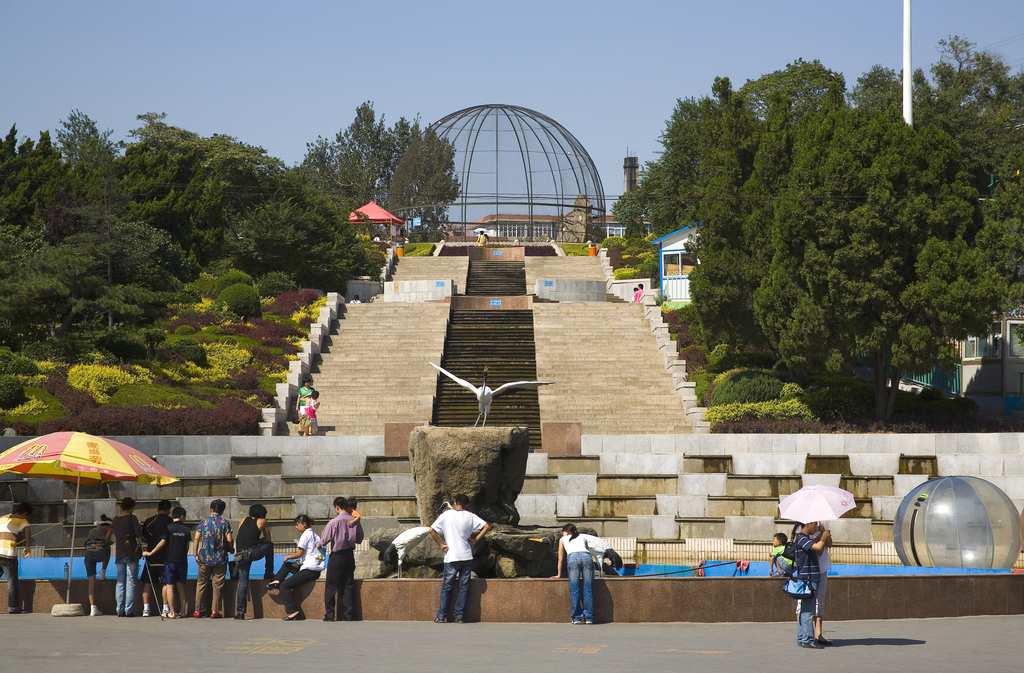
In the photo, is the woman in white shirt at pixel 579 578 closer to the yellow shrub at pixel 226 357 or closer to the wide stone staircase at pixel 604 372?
the wide stone staircase at pixel 604 372

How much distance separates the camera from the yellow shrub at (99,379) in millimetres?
25266

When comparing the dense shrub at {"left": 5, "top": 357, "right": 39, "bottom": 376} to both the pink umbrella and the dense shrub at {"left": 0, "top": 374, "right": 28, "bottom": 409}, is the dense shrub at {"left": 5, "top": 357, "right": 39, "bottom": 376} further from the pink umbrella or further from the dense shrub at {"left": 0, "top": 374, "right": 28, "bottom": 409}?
the pink umbrella

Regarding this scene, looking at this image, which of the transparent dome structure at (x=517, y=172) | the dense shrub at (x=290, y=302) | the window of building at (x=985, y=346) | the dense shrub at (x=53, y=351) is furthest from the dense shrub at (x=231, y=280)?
the window of building at (x=985, y=346)

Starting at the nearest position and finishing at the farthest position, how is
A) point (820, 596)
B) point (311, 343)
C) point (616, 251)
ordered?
point (820, 596), point (311, 343), point (616, 251)

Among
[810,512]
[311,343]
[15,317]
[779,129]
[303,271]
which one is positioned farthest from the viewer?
[303,271]

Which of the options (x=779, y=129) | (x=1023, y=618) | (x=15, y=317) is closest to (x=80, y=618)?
(x=1023, y=618)

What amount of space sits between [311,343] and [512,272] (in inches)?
802

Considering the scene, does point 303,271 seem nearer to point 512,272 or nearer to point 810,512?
point 512,272

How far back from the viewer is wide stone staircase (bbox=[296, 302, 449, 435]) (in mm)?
26953

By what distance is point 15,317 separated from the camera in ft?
87.0

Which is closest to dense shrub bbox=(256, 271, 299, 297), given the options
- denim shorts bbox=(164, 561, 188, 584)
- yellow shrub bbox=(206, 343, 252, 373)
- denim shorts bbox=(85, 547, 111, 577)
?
yellow shrub bbox=(206, 343, 252, 373)

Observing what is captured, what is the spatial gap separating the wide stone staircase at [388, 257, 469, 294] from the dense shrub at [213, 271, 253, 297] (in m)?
9.14

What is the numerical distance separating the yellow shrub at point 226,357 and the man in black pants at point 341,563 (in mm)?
18745

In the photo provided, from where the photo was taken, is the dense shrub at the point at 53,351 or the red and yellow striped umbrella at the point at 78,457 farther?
the dense shrub at the point at 53,351
